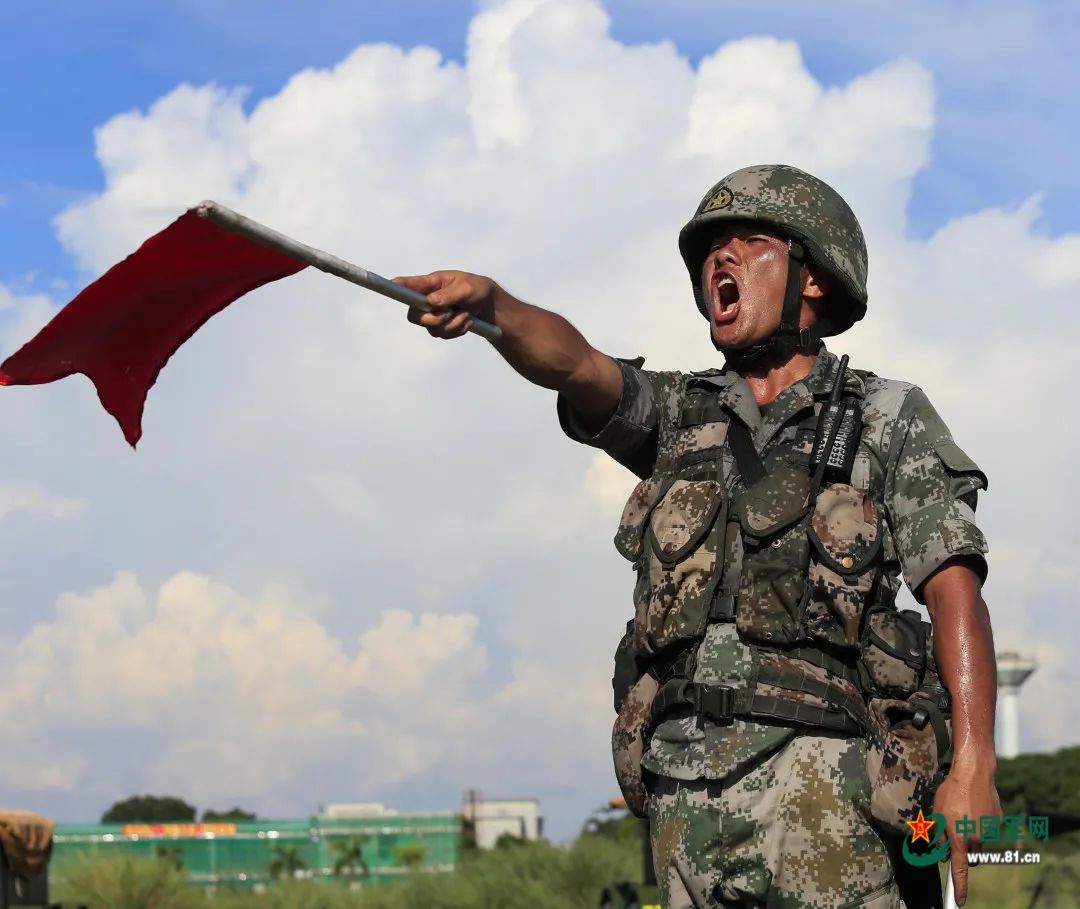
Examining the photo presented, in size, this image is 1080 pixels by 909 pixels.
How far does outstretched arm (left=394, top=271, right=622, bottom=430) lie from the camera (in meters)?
3.93

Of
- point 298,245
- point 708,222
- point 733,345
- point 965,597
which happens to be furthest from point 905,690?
point 298,245

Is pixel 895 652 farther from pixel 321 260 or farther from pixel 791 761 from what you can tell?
pixel 321 260

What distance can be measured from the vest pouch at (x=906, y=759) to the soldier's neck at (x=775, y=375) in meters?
0.90

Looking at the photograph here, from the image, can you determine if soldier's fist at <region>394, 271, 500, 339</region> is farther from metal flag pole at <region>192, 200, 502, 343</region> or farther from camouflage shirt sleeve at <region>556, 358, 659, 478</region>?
camouflage shirt sleeve at <region>556, 358, 659, 478</region>

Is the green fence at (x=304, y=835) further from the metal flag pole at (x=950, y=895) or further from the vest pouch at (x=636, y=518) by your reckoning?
the vest pouch at (x=636, y=518)

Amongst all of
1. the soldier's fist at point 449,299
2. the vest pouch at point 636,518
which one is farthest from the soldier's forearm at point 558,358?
the vest pouch at point 636,518

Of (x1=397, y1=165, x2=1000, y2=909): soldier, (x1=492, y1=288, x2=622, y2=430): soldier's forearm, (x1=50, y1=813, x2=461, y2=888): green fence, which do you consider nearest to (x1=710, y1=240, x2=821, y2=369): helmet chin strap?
(x1=397, y1=165, x2=1000, y2=909): soldier

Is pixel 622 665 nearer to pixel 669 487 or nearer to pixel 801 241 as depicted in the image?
pixel 669 487

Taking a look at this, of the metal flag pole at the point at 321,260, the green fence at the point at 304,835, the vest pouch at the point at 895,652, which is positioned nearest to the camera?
the metal flag pole at the point at 321,260

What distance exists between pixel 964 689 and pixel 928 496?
0.50 meters

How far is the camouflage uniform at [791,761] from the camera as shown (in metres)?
3.87

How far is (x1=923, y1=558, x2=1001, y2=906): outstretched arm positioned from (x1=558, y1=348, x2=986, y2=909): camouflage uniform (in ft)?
0.26

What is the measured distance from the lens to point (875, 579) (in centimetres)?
402

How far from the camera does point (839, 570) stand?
12.9ft
